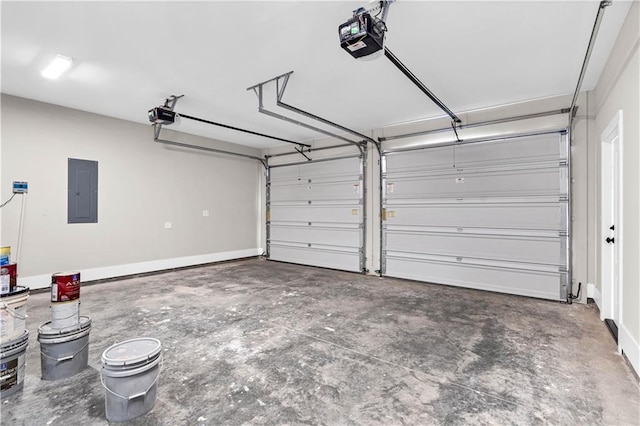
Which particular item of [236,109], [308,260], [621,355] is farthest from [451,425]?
[308,260]

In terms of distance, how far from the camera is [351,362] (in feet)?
8.12

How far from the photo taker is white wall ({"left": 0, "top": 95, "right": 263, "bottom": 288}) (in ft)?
14.7

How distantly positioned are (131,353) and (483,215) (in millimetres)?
4789

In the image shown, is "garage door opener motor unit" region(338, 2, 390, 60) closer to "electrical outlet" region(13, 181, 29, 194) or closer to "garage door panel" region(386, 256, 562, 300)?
"garage door panel" region(386, 256, 562, 300)

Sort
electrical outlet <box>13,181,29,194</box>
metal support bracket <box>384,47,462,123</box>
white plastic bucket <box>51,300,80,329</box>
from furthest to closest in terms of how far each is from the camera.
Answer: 1. electrical outlet <box>13,181,29,194</box>
2. metal support bracket <box>384,47,462,123</box>
3. white plastic bucket <box>51,300,80,329</box>

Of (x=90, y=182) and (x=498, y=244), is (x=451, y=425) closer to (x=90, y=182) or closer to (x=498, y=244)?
(x=498, y=244)

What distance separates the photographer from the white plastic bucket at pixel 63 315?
2189 millimetres

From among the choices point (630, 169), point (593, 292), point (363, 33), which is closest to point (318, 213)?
point (593, 292)

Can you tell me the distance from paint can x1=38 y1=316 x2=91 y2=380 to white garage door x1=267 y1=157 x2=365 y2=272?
4.66 metres

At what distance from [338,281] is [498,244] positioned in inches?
103

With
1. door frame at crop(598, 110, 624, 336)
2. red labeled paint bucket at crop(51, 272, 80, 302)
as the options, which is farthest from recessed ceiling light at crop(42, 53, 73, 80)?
door frame at crop(598, 110, 624, 336)

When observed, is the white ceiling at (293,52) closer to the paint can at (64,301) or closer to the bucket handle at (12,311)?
the paint can at (64,301)

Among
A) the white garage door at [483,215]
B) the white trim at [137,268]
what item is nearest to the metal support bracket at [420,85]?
the white garage door at [483,215]

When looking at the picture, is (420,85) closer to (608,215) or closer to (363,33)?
(363,33)
